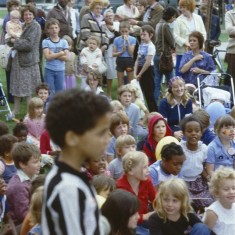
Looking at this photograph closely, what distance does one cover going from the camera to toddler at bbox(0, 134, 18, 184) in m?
6.76

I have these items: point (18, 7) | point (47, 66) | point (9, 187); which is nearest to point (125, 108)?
point (47, 66)

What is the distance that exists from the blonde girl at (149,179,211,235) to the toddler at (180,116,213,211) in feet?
5.09

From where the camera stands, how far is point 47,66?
1124 cm

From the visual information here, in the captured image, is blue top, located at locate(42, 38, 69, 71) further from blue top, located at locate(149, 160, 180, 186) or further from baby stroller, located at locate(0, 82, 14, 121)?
blue top, located at locate(149, 160, 180, 186)

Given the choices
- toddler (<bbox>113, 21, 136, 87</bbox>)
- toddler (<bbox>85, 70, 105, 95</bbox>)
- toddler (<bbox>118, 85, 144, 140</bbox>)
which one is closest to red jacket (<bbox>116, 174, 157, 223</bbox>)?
toddler (<bbox>118, 85, 144, 140</bbox>)

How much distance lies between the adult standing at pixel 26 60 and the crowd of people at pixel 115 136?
0.02 metres

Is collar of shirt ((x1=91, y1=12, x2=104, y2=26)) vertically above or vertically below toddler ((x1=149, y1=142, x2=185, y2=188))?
above

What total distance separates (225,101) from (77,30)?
5754 millimetres

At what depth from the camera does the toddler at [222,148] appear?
7.37 meters

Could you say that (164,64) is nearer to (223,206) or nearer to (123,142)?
(123,142)

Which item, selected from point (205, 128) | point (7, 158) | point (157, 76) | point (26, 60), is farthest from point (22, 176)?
point (157, 76)

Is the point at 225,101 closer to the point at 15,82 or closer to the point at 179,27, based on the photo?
the point at 179,27

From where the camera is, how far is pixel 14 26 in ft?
38.7

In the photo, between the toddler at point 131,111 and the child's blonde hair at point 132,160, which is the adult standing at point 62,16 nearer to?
the toddler at point 131,111
